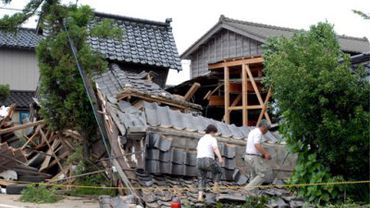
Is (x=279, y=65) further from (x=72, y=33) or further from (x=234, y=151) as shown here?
(x=72, y=33)

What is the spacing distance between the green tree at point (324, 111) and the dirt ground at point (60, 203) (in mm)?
5135

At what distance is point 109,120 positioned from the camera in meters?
13.6

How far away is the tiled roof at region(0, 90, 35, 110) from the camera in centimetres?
2898

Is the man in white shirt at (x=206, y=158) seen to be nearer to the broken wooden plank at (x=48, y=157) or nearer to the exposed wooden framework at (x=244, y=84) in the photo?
the broken wooden plank at (x=48, y=157)

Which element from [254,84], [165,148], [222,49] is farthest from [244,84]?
[165,148]

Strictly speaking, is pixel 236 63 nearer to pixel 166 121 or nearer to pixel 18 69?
pixel 166 121

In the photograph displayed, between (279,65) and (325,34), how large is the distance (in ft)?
5.38

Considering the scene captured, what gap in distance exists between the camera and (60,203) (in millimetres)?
13047

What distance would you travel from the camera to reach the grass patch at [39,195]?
13133 millimetres

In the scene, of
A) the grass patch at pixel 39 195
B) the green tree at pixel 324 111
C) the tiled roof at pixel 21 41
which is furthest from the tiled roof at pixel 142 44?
the green tree at pixel 324 111

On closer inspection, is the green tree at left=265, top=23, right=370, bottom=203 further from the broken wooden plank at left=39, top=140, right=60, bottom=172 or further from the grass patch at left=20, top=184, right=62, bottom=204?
the broken wooden plank at left=39, top=140, right=60, bottom=172

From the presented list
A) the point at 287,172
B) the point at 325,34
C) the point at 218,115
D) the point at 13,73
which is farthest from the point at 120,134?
the point at 13,73

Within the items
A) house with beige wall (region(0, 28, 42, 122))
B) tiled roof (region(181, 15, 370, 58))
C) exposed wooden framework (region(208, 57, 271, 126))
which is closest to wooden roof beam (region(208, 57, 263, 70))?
exposed wooden framework (region(208, 57, 271, 126))

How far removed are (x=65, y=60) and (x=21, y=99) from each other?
1688cm
